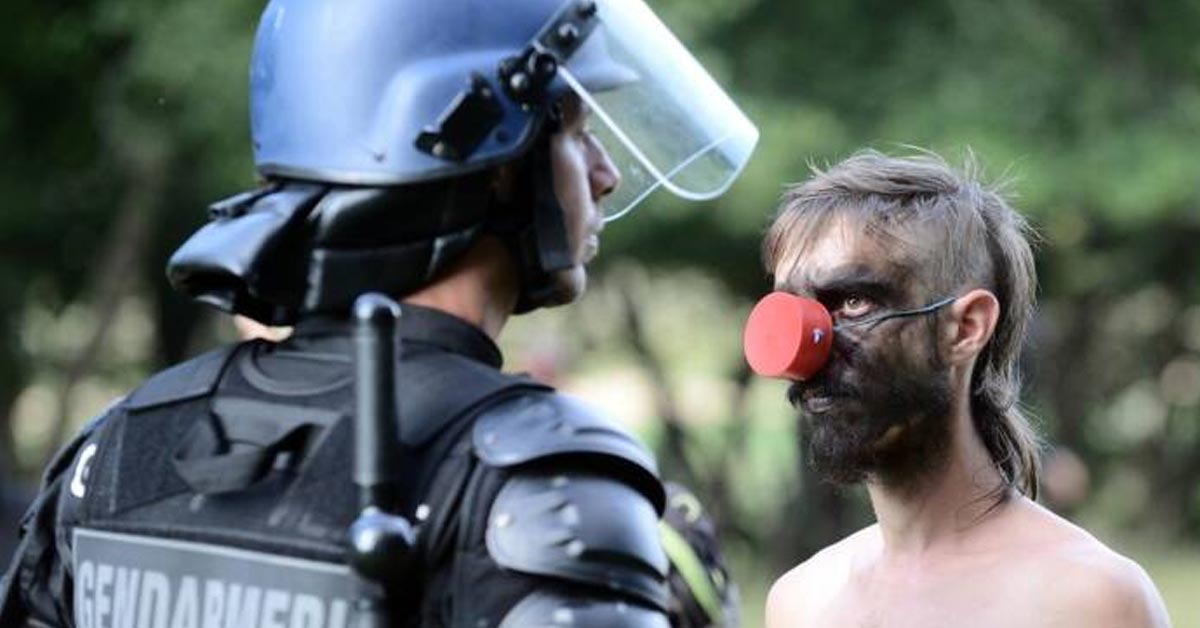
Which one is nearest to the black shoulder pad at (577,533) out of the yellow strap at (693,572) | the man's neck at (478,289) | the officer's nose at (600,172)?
the man's neck at (478,289)

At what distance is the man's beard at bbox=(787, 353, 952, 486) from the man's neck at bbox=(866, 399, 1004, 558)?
2 cm

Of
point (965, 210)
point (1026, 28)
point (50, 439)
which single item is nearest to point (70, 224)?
point (50, 439)

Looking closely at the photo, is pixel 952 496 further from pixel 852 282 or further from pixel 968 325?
pixel 852 282

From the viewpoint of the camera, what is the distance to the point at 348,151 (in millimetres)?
2998

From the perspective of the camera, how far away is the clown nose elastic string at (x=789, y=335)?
Result: 12.3 feet

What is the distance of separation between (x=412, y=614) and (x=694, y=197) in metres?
0.79

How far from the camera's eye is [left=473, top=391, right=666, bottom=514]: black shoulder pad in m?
2.80

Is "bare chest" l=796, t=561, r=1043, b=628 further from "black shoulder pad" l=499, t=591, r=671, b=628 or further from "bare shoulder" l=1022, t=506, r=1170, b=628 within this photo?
"black shoulder pad" l=499, t=591, r=671, b=628

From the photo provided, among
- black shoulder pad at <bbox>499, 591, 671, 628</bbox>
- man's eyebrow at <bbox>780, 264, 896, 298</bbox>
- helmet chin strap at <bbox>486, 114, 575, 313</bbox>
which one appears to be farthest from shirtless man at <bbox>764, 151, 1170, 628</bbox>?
black shoulder pad at <bbox>499, 591, 671, 628</bbox>

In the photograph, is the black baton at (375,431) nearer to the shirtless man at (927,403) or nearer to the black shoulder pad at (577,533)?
the black shoulder pad at (577,533)

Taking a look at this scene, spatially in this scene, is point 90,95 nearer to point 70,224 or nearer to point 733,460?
point 70,224

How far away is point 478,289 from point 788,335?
2.76 feet

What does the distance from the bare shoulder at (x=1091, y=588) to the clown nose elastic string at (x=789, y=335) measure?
17.8 inches

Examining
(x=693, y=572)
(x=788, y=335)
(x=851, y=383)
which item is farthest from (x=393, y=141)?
(x=693, y=572)
